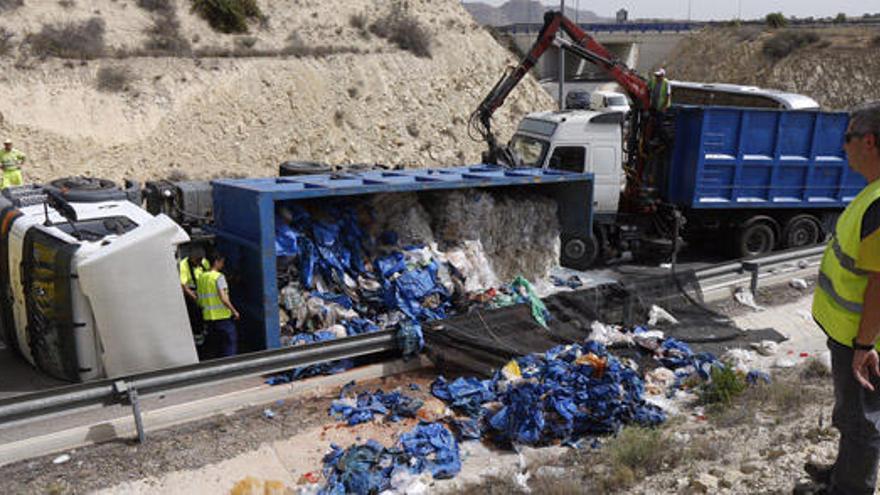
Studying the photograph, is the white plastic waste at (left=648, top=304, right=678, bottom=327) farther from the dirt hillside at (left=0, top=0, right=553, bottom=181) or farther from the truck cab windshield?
the dirt hillside at (left=0, top=0, right=553, bottom=181)

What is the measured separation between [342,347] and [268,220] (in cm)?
148

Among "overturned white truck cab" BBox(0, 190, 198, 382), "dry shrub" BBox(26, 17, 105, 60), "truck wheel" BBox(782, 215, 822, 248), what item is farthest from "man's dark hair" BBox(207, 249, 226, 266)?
"dry shrub" BBox(26, 17, 105, 60)

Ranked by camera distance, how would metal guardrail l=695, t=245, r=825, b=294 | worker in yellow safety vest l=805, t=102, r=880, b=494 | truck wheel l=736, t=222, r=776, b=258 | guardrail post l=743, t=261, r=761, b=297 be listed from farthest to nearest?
truck wheel l=736, t=222, r=776, b=258 → guardrail post l=743, t=261, r=761, b=297 → metal guardrail l=695, t=245, r=825, b=294 → worker in yellow safety vest l=805, t=102, r=880, b=494

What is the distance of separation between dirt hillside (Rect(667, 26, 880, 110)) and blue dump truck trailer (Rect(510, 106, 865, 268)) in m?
29.7

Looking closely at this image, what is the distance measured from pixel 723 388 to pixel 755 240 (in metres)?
7.39

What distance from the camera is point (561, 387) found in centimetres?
608

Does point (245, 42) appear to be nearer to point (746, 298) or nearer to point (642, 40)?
point (746, 298)

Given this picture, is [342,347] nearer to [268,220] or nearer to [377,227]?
[268,220]

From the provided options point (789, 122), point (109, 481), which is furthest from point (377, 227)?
point (789, 122)

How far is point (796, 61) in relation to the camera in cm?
4272

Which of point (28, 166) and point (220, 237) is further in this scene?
point (28, 166)

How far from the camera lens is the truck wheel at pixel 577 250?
10.2 meters

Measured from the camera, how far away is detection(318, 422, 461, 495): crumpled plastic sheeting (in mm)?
5039

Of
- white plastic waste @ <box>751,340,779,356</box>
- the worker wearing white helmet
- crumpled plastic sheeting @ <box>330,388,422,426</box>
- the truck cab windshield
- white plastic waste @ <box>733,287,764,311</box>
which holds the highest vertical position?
the worker wearing white helmet
